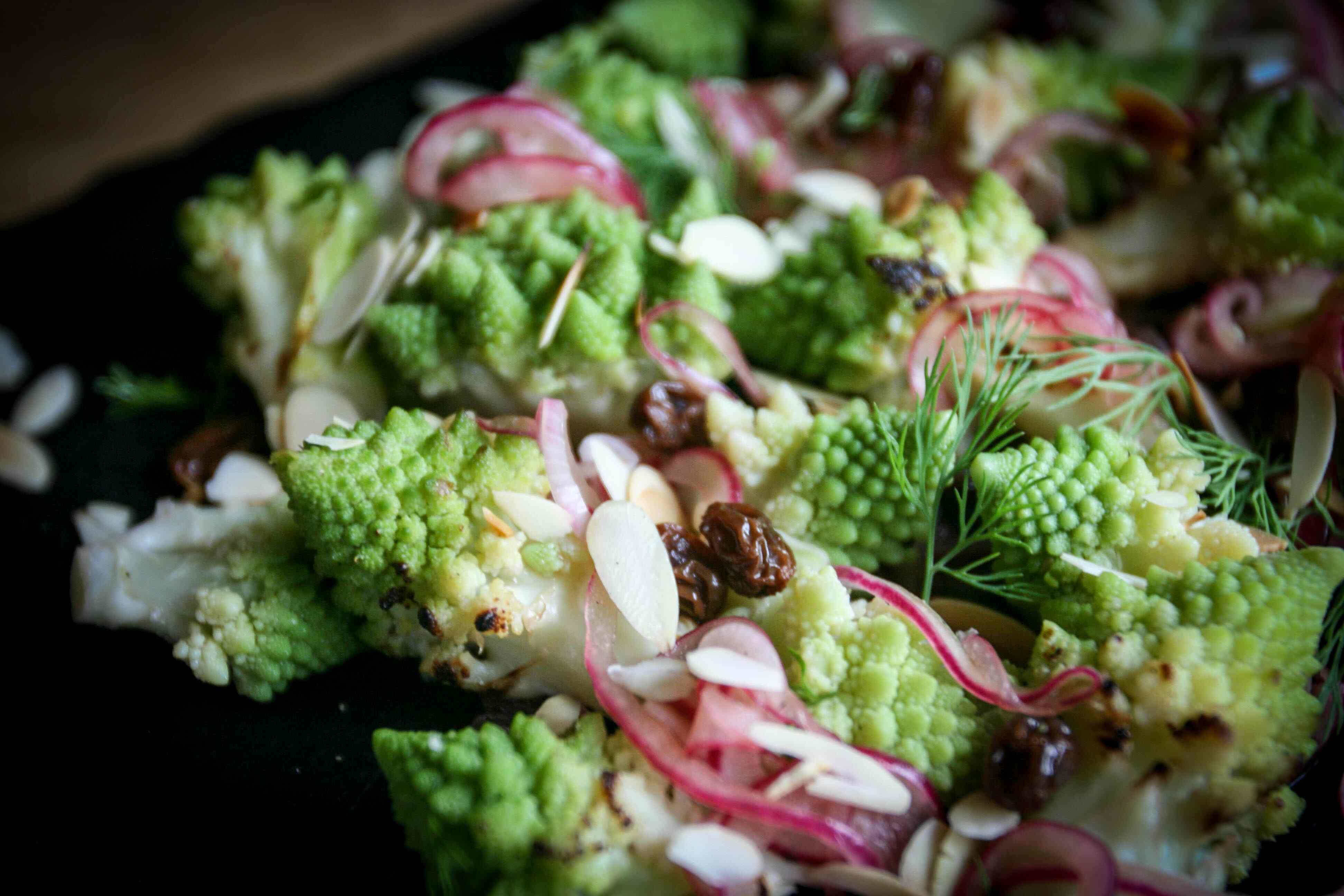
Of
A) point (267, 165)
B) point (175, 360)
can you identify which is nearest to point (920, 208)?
point (267, 165)

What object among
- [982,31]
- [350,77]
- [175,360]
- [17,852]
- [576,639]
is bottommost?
[17,852]

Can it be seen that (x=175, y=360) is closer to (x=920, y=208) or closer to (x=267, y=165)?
(x=267, y=165)

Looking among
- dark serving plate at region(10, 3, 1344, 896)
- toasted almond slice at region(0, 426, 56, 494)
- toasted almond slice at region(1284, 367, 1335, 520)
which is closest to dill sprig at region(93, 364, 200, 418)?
dark serving plate at region(10, 3, 1344, 896)

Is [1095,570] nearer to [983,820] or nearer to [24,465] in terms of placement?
[983,820]

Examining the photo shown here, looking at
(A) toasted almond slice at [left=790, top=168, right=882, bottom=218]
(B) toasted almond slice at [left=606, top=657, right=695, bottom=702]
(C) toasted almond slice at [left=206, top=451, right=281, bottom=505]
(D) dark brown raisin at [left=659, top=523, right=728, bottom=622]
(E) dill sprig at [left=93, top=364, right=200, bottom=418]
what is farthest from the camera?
(E) dill sprig at [left=93, top=364, right=200, bottom=418]

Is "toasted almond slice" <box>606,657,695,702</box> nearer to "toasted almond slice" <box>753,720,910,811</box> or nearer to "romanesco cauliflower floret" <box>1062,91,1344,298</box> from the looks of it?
"toasted almond slice" <box>753,720,910,811</box>

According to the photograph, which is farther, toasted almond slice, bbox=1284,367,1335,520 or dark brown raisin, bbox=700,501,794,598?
toasted almond slice, bbox=1284,367,1335,520
